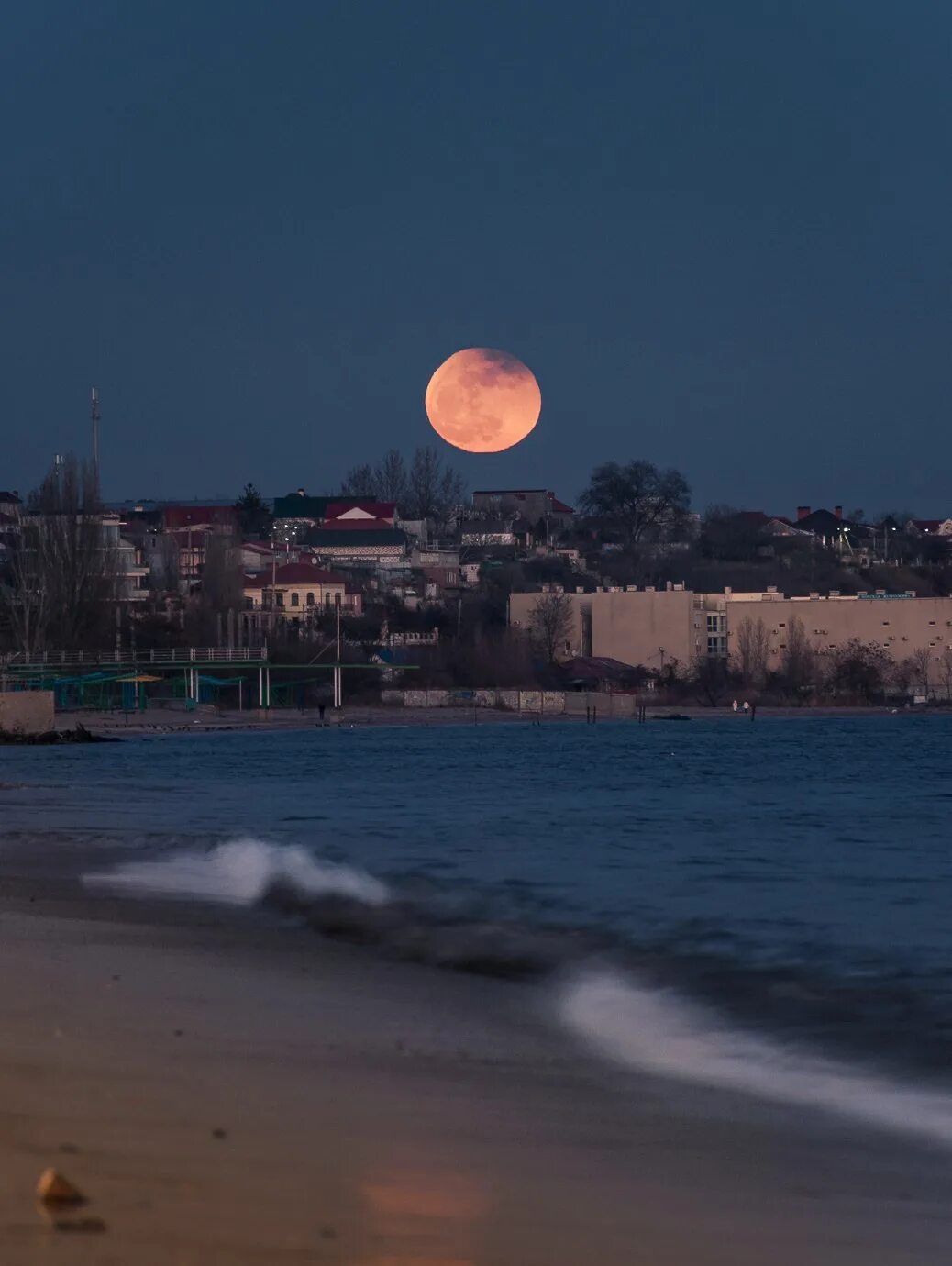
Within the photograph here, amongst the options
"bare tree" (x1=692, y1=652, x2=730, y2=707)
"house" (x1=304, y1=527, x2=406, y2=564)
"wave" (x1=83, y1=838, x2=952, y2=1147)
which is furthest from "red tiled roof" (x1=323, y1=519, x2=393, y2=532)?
"wave" (x1=83, y1=838, x2=952, y2=1147)

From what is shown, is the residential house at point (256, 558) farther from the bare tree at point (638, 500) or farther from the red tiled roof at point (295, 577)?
the bare tree at point (638, 500)

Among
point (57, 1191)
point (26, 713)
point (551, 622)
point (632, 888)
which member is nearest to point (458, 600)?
point (551, 622)

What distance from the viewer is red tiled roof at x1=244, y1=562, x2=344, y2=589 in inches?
3745

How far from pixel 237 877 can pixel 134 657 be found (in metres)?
59.0

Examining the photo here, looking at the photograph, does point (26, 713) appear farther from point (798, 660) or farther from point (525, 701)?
point (798, 660)

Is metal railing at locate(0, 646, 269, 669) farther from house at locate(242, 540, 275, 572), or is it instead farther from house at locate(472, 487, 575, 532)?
house at locate(472, 487, 575, 532)

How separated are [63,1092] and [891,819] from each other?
67.9ft

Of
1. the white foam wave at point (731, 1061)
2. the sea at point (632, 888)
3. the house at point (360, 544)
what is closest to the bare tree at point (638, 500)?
the house at point (360, 544)

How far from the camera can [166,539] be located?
330ft

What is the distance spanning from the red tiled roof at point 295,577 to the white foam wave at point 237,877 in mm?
79315

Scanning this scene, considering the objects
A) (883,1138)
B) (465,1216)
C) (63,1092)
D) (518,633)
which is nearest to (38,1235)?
(465,1216)

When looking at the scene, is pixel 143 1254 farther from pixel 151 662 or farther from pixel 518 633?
pixel 518 633

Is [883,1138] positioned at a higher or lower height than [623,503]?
lower

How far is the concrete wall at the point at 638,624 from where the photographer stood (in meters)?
99.5
